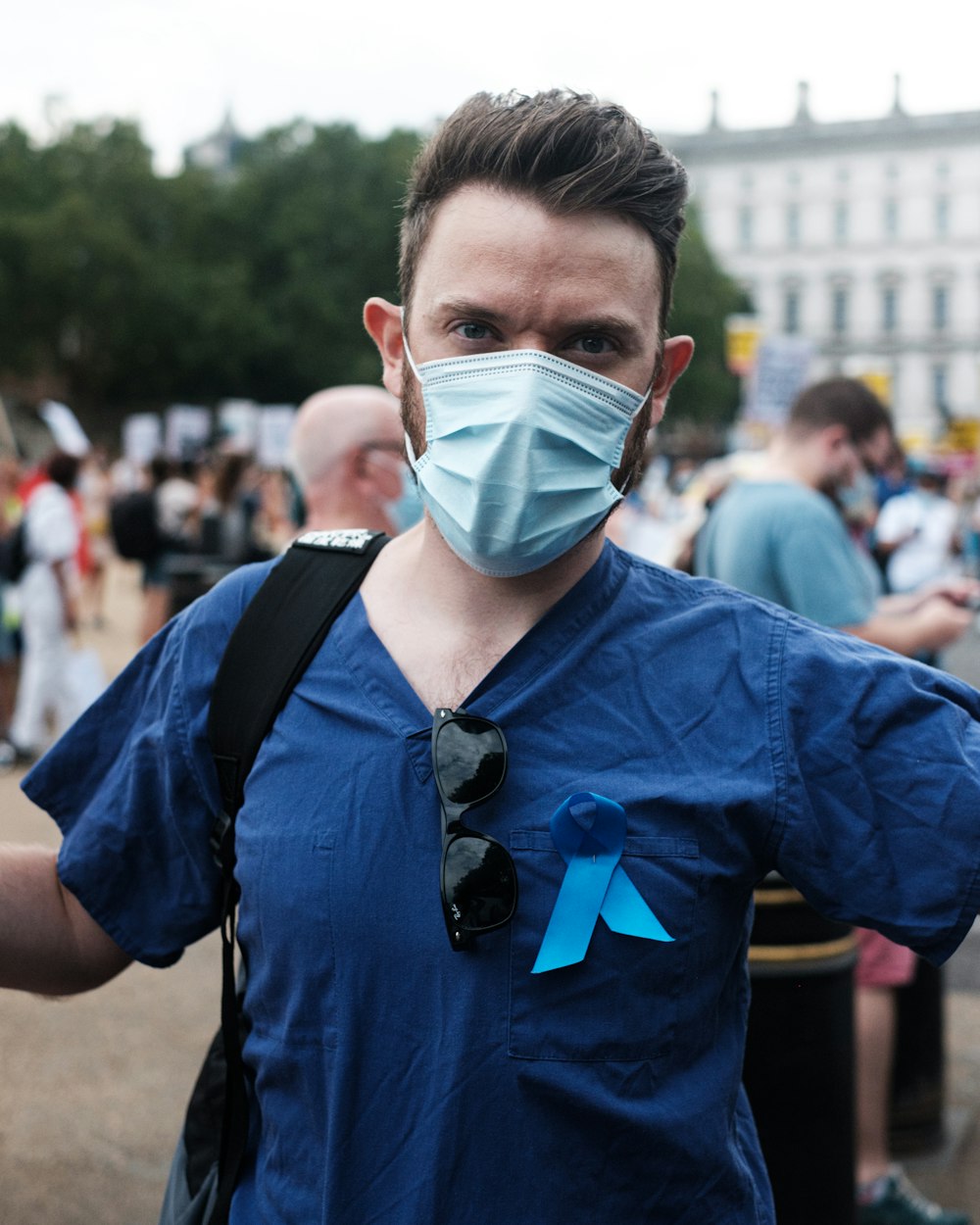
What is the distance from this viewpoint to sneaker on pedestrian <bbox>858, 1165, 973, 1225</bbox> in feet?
11.6

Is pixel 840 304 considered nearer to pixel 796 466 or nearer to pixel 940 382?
pixel 940 382

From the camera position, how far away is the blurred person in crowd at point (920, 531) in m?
13.0

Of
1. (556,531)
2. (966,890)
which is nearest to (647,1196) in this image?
(966,890)

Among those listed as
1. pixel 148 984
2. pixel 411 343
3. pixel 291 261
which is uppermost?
pixel 411 343

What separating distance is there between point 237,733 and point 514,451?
17.5 inches

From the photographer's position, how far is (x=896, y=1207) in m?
3.55

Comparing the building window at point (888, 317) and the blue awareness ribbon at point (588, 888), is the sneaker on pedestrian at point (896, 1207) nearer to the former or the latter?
the blue awareness ribbon at point (588, 888)

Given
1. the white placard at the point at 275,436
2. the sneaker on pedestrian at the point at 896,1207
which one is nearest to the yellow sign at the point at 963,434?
the white placard at the point at 275,436

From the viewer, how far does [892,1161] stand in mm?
4008

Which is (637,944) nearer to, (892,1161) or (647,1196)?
(647,1196)

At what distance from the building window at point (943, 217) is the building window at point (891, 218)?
2.73m

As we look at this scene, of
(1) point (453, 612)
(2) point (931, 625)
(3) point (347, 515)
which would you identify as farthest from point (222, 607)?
(3) point (347, 515)

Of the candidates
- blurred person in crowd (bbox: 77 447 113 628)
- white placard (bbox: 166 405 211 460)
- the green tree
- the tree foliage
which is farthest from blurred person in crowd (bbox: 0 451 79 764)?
the green tree

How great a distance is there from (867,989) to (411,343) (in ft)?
8.34
